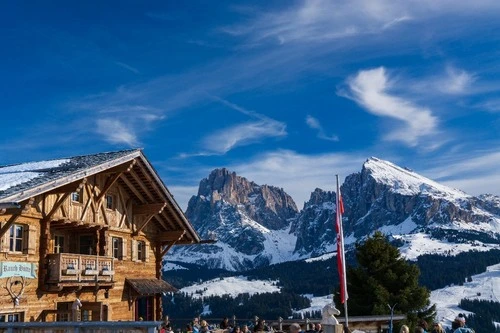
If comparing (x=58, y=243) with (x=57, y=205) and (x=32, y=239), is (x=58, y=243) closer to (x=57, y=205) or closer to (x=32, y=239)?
(x=32, y=239)

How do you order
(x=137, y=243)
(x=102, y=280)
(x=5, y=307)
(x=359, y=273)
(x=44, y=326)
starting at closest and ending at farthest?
(x=44, y=326)
(x=5, y=307)
(x=102, y=280)
(x=137, y=243)
(x=359, y=273)

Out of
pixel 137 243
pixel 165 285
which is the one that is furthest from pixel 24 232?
pixel 165 285

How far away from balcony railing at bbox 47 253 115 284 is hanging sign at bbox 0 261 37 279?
676mm

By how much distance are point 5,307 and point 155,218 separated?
12.1m

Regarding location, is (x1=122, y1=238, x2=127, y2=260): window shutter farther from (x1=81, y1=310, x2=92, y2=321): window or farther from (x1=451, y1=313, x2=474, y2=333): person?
(x1=451, y1=313, x2=474, y2=333): person

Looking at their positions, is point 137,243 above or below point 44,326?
above

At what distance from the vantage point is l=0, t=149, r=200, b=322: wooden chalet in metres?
19.9

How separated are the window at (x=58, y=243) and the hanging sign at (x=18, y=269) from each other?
8.67 feet

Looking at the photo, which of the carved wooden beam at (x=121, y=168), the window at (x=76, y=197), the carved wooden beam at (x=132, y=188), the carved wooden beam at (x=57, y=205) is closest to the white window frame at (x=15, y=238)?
the carved wooden beam at (x=57, y=205)

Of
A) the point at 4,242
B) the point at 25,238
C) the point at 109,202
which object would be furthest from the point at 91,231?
the point at 4,242

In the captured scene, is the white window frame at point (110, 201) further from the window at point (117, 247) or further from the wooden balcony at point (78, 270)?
the wooden balcony at point (78, 270)

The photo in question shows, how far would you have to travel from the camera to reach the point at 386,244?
44.8m

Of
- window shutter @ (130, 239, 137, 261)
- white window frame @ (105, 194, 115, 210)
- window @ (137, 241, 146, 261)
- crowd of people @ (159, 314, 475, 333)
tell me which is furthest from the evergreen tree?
white window frame @ (105, 194, 115, 210)

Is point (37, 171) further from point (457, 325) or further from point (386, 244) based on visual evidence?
point (386, 244)
